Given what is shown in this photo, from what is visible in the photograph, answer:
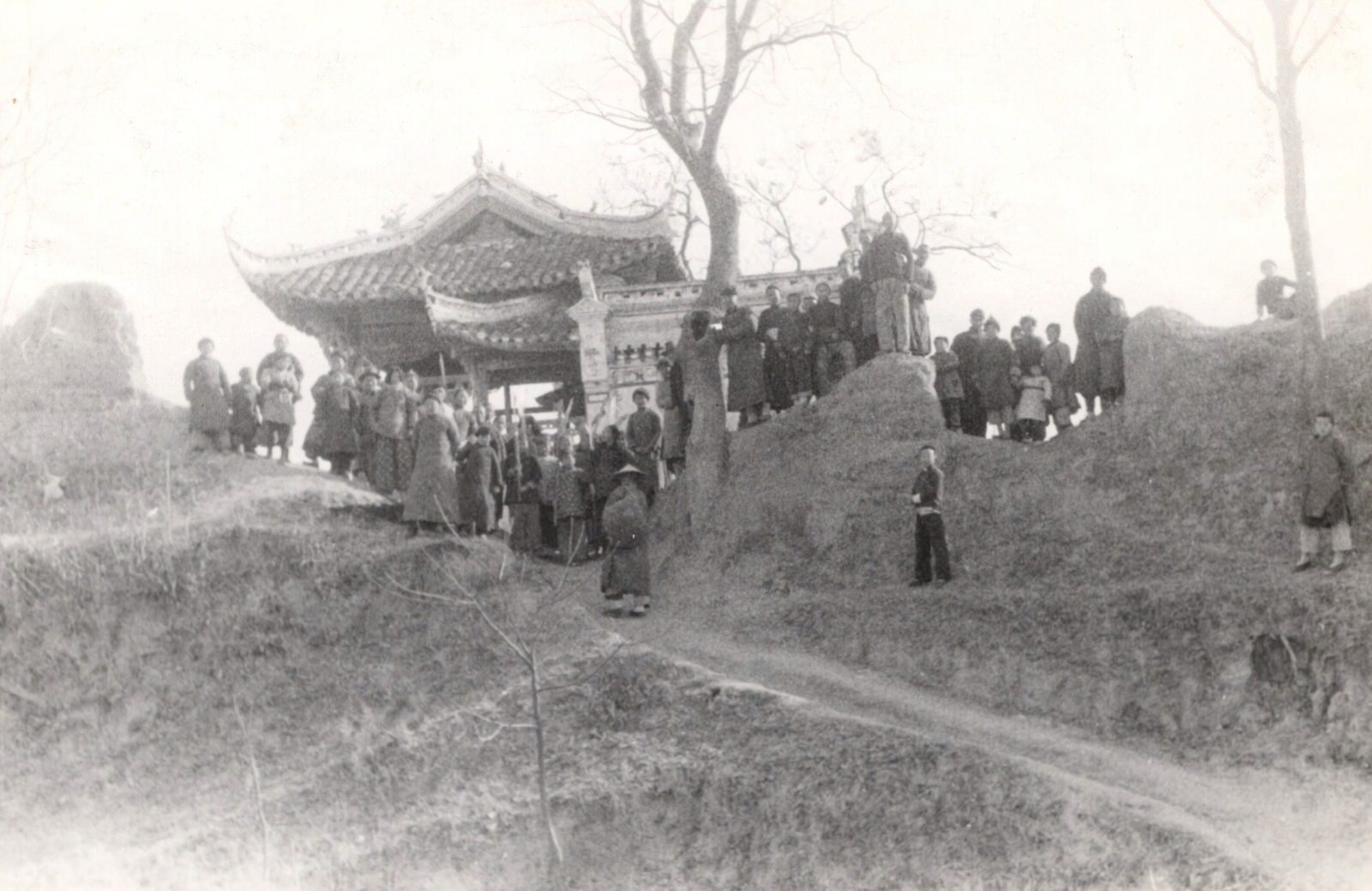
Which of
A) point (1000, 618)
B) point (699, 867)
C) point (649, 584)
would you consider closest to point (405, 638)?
point (649, 584)

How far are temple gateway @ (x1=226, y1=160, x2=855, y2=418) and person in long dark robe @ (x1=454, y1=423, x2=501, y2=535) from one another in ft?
19.1

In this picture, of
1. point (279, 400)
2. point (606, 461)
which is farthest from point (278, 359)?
point (606, 461)

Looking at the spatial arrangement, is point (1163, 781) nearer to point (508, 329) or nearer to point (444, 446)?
point (444, 446)

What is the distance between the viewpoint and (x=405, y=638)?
11656 mm

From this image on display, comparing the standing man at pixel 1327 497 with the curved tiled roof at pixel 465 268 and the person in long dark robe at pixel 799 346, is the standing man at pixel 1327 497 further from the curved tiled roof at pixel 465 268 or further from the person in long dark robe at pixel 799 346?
the curved tiled roof at pixel 465 268

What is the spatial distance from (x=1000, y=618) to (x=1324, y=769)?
8.86ft

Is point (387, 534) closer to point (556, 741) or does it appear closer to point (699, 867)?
point (556, 741)

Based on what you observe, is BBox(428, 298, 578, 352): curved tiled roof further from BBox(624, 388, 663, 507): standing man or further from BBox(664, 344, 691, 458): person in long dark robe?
BBox(624, 388, 663, 507): standing man

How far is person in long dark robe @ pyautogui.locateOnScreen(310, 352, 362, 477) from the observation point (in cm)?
1566

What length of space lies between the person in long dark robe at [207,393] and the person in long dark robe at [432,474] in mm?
2733

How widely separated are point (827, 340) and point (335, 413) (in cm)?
577

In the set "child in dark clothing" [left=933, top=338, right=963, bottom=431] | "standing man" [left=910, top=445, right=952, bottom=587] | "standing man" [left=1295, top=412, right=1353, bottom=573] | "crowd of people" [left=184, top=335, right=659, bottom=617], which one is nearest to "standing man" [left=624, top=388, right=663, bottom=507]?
"crowd of people" [left=184, top=335, right=659, bottom=617]

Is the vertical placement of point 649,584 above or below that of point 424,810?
above

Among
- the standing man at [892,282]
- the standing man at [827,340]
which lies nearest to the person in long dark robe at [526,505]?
the standing man at [827,340]
